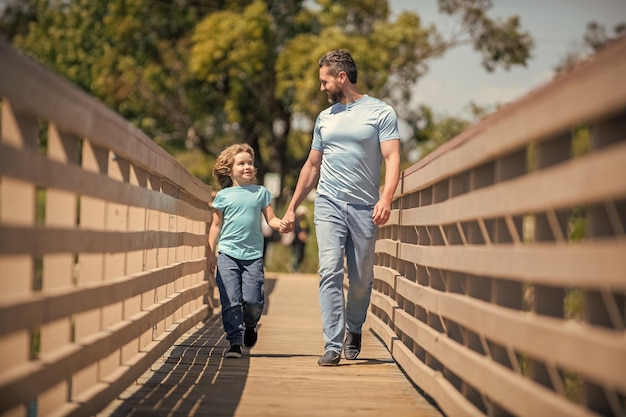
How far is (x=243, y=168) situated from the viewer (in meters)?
8.68

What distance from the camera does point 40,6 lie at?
50.8 meters

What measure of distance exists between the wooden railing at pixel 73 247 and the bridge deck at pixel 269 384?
0.19m

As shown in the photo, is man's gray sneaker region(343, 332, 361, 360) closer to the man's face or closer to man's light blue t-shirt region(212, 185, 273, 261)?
man's light blue t-shirt region(212, 185, 273, 261)

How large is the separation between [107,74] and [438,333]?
3583cm

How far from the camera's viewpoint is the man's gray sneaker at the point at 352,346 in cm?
843

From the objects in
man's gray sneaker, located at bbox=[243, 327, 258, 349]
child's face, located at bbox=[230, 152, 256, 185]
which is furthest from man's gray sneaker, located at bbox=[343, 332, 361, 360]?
child's face, located at bbox=[230, 152, 256, 185]

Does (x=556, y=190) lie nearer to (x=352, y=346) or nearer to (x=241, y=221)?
(x=352, y=346)

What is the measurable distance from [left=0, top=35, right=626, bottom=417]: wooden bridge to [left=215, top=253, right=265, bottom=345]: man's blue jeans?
1.15 ft

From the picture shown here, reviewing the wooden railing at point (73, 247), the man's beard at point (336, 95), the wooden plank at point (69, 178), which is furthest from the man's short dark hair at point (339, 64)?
the wooden plank at point (69, 178)

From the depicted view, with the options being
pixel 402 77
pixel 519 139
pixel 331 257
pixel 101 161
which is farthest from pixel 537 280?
pixel 402 77

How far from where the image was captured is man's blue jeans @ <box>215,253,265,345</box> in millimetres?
8578

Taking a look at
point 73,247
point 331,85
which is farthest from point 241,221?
point 73,247

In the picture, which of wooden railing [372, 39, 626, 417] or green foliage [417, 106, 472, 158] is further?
green foliage [417, 106, 472, 158]

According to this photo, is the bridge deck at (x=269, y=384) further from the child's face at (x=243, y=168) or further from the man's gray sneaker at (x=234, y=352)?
the child's face at (x=243, y=168)
